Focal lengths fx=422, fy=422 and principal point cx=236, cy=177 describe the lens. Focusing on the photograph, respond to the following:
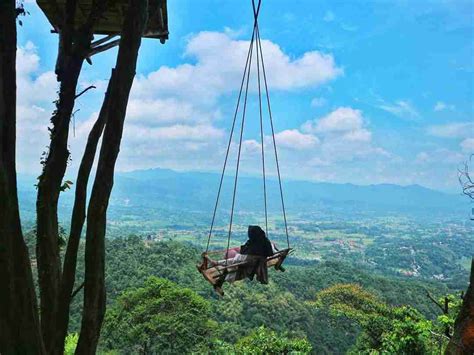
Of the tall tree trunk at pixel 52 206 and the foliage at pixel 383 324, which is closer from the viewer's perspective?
the tall tree trunk at pixel 52 206

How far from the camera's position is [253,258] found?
4520 mm

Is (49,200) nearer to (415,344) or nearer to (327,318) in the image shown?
(415,344)

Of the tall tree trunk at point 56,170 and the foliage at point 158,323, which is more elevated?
the tall tree trunk at point 56,170

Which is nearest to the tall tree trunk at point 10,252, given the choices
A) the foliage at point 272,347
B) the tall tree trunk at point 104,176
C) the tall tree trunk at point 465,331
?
the tall tree trunk at point 104,176

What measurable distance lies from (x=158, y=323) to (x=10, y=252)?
1599 centimetres

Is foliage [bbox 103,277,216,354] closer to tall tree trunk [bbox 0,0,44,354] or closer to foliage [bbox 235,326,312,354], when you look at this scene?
foliage [bbox 235,326,312,354]

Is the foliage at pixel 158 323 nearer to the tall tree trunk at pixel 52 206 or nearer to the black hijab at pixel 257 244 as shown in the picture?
the black hijab at pixel 257 244

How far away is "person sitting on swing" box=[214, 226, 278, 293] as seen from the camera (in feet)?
14.6

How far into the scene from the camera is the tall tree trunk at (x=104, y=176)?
225cm

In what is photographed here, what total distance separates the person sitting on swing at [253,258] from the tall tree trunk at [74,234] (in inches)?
81.4

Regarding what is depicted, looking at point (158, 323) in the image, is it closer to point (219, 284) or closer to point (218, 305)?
point (218, 305)

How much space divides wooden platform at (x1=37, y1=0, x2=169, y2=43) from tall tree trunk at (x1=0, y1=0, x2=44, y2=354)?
1236 millimetres

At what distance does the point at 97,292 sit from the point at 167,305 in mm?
15993

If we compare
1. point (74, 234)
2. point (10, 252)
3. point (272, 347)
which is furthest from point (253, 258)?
point (272, 347)
